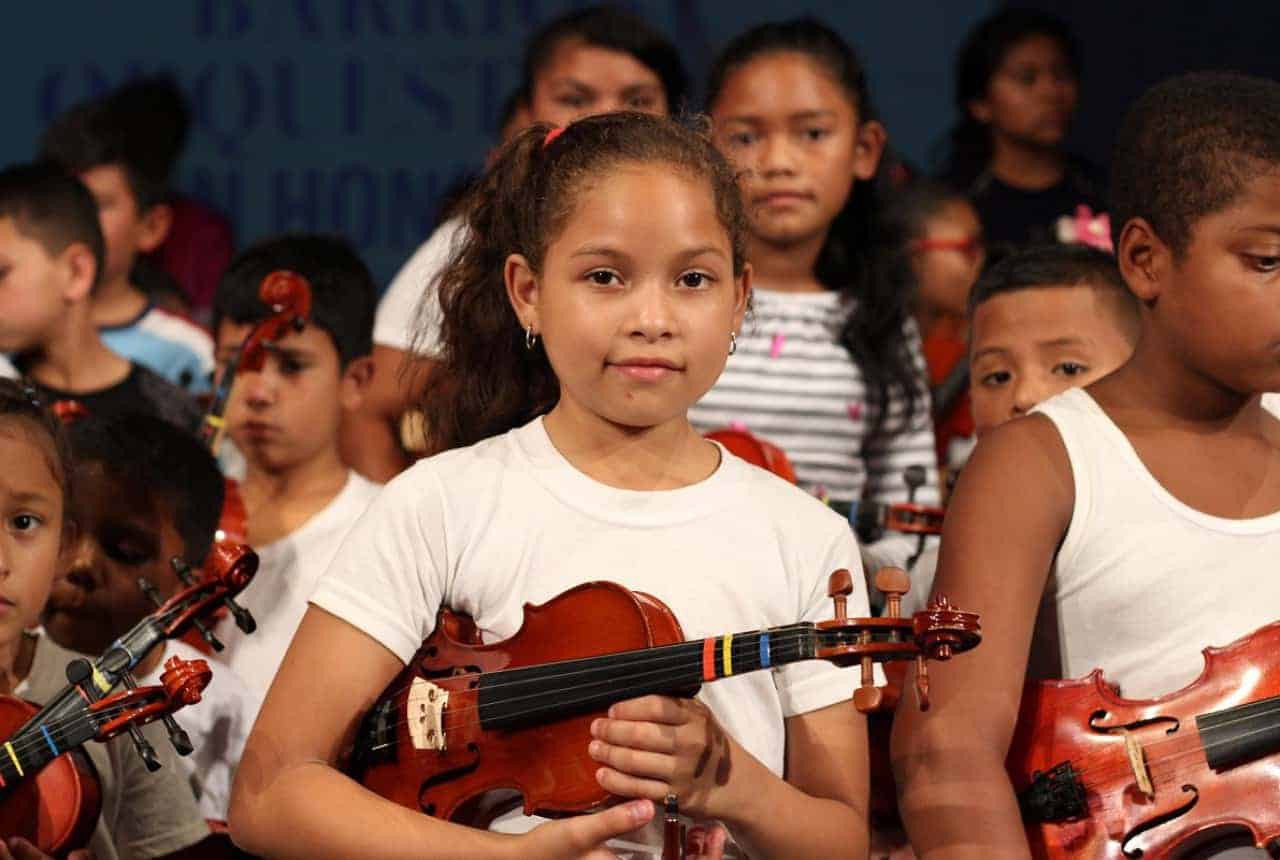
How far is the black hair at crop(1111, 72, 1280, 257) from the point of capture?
238 cm

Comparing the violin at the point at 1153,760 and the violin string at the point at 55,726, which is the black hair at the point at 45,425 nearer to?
the violin string at the point at 55,726

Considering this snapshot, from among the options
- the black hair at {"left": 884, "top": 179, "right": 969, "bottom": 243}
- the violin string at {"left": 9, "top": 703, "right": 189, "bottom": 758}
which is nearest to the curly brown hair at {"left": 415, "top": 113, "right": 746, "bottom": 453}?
the violin string at {"left": 9, "top": 703, "right": 189, "bottom": 758}

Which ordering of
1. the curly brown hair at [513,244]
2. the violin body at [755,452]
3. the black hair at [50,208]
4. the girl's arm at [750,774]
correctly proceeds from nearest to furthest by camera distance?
the girl's arm at [750,774] → the curly brown hair at [513,244] → the violin body at [755,452] → the black hair at [50,208]

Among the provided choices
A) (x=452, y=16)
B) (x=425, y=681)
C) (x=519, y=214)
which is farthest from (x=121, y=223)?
(x=425, y=681)

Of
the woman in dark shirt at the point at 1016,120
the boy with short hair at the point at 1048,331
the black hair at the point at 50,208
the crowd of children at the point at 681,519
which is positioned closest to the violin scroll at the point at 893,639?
the crowd of children at the point at 681,519

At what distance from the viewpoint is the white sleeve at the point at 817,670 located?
7.20ft

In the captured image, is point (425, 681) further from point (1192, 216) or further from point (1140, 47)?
point (1140, 47)

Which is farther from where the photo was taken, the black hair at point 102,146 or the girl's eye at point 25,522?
the black hair at point 102,146

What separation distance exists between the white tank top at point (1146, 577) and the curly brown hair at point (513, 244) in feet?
1.82

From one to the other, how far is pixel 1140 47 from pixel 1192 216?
3.54 m

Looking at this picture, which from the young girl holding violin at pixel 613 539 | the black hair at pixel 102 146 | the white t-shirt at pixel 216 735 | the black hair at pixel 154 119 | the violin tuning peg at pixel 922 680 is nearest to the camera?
the violin tuning peg at pixel 922 680

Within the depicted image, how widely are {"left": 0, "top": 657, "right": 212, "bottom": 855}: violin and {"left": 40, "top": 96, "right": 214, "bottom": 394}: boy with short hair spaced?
7.50 ft

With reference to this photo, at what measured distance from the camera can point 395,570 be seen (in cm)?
216

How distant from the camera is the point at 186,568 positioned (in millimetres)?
2236
